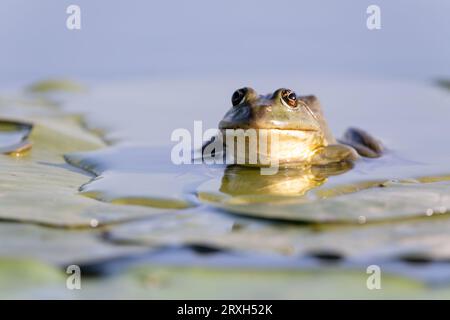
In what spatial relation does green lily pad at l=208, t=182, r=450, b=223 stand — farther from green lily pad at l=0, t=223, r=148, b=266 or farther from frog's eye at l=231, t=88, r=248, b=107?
frog's eye at l=231, t=88, r=248, b=107

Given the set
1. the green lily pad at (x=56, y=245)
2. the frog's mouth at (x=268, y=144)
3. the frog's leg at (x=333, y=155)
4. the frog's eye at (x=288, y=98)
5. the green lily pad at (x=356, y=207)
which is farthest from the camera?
the frog's leg at (x=333, y=155)

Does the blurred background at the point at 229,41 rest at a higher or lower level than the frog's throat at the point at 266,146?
higher

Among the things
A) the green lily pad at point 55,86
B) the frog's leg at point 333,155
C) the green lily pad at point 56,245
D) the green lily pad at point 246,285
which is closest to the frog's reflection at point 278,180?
the frog's leg at point 333,155

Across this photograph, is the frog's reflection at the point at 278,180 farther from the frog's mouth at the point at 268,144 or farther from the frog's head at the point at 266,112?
the frog's head at the point at 266,112

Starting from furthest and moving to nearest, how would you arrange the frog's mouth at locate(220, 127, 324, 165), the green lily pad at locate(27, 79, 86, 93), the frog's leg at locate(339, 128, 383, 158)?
1. the green lily pad at locate(27, 79, 86, 93)
2. the frog's leg at locate(339, 128, 383, 158)
3. the frog's mouth at locate(220, 127, 324, 165)

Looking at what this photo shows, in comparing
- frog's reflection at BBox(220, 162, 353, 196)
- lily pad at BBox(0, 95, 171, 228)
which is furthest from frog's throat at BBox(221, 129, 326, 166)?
lily pad at BBox(0, 95, 171, 228)

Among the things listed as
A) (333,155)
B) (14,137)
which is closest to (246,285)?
(333,155)

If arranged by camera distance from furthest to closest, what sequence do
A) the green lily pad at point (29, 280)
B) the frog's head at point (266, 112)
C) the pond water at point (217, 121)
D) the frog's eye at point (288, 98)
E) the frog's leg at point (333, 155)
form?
the frog's leg at point (333, 155) → the frog's eye at point (288, 98) → the frog's head at point (266, 112) → the pond water at point (217, 121) → the green lily pad at point (29, 280)
